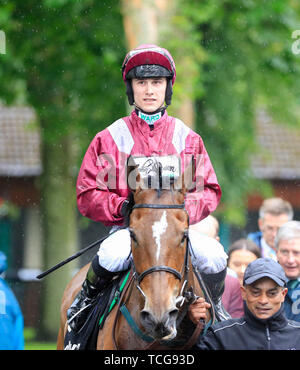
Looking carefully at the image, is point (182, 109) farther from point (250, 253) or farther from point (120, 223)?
point (120, 223)

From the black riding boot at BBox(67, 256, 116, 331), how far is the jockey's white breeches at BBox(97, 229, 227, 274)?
0.36 ft

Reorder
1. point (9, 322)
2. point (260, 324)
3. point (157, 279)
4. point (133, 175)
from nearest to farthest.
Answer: point (157, 279) < point (133, 175) < point (260, 324) < point (9, 322)

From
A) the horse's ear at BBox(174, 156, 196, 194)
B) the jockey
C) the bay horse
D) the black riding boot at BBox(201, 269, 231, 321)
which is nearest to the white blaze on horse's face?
the bay horse

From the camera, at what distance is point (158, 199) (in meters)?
4.38

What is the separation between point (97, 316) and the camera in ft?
16.8

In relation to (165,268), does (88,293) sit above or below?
below

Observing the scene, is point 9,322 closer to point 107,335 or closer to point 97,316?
point 97,316

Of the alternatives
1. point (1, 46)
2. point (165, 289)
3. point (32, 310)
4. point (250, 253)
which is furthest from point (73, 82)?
point (165, 289)

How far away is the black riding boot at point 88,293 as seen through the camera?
4.99 metres

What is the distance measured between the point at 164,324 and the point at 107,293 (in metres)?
1.21

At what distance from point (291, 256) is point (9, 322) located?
98.5 inches

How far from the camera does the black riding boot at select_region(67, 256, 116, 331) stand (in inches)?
197

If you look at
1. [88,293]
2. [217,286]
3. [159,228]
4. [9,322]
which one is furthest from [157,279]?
[9,322]
